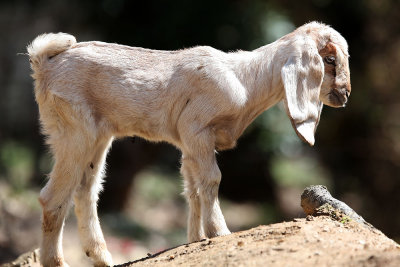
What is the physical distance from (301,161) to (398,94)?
4.18 m

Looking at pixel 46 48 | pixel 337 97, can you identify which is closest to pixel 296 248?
pixel 337 97

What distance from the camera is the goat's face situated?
711 centimetres

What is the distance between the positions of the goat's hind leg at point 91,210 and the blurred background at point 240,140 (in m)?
6.54

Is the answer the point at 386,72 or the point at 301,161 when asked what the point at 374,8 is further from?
the point at 301,161

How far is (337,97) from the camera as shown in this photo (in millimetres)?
7184

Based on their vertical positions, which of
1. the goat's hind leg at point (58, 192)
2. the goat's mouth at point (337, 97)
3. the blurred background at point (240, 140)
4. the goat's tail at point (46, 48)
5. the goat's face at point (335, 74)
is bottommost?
the goat's hind leg at point (58, 192)

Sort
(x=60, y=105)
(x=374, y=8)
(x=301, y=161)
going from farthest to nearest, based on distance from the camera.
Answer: (x=301, y=161) < (x=374, y=8) < (x=60, y=105)

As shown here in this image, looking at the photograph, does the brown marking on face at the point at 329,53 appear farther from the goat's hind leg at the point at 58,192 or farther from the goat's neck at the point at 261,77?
the goat's hind leg at the point at 58,192

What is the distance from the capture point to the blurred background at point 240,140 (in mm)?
15953

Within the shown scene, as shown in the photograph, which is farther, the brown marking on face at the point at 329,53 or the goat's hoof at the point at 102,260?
the goat's hoof at the point at 102,260

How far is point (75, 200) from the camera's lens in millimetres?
7461

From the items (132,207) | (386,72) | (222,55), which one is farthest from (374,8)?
(222,55)

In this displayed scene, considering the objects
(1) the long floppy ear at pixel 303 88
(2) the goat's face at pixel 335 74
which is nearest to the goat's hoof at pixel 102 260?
(1) the long floppy ear at pixel 303 88

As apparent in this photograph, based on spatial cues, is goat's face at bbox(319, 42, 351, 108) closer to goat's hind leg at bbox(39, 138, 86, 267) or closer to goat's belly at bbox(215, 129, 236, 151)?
goat's belly at bbox(215, 129, 236, 151)
